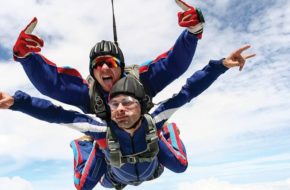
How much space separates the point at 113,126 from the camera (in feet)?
12.8

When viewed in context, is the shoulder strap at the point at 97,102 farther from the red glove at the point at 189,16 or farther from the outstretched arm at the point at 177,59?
the red glove at the point at 189,16

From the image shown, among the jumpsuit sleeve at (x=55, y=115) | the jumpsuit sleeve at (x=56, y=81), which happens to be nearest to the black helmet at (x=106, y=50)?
the jumpsuit sleeve at (x=56, y=81)

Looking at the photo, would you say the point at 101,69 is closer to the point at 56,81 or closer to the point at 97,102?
the point at 97,102

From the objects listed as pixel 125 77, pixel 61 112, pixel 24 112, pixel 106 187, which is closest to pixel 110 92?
pixel 125 77

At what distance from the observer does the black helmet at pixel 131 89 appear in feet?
12.3

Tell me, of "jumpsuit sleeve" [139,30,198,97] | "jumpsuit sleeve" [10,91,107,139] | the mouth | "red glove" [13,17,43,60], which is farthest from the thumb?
"jumpsuit sleeve" [139,30,198,97]

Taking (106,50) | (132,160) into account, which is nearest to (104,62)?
(106,50)

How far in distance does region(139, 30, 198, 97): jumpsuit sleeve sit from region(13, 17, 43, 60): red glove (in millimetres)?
1188

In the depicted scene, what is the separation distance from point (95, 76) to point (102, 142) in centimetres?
69

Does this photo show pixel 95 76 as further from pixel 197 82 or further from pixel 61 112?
pixel 197 82

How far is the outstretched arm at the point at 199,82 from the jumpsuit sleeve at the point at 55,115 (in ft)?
Result: 2.06

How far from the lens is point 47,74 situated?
396cm

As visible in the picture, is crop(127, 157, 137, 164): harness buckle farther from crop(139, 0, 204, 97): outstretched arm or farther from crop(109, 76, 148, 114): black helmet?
crop(139, 0, 204, 97): outstretched arm

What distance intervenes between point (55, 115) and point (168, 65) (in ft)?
4.19
